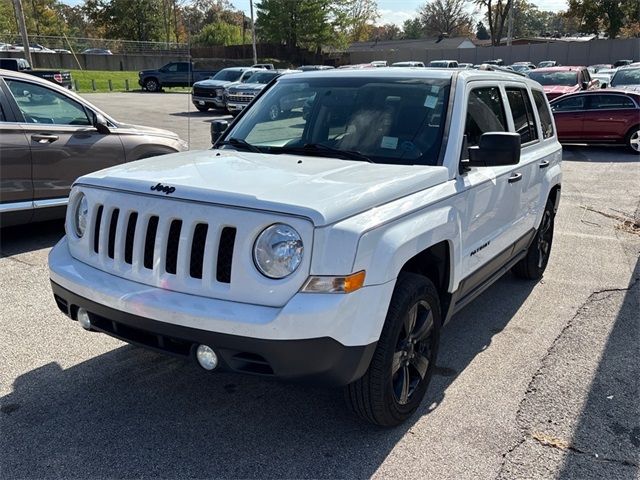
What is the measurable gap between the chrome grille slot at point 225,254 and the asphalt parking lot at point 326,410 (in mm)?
661

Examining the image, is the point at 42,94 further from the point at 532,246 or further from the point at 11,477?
the point at 532,246

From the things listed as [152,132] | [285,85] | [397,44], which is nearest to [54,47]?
[397,44]

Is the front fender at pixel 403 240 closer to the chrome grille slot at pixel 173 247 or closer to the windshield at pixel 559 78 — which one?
the chrome grille slot at pixel 173 247

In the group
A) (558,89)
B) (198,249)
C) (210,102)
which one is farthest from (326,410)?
(210,102)

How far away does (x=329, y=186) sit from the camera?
2.95m

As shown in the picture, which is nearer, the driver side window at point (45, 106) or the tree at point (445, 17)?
the driver side window at point (45, 106)

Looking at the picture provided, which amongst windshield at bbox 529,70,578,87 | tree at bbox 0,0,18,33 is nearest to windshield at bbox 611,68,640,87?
windshield at bbox 529,70,578,87

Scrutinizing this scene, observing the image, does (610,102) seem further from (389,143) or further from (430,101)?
(389,143)

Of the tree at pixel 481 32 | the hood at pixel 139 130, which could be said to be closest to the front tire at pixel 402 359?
the hood at pixel 139 130

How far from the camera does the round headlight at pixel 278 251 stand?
8.57 ft

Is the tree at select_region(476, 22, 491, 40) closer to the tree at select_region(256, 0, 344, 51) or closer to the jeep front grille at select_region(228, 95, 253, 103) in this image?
the tree at select_region(256, 0, 344, 51)

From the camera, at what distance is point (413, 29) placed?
120 metres

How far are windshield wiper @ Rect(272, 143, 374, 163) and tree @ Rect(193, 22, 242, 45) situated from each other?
222 ft

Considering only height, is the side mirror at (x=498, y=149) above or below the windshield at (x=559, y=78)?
below
